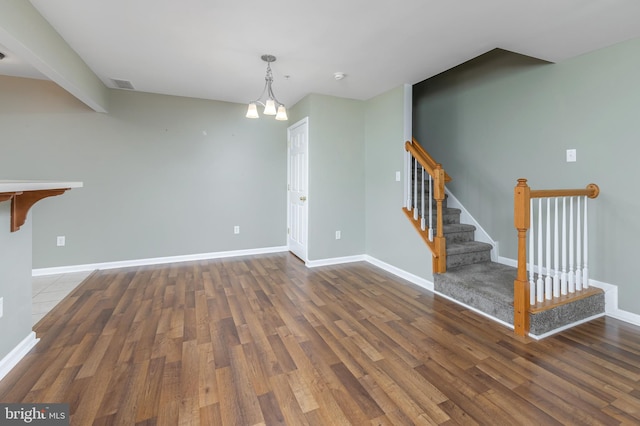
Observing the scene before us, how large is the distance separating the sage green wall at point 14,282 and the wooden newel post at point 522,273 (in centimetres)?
350

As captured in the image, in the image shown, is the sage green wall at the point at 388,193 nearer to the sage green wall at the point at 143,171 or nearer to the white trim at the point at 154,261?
the sage green wall at the point at 143,171

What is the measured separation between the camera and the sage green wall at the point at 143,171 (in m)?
3.65

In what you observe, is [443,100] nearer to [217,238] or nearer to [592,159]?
[592,159]

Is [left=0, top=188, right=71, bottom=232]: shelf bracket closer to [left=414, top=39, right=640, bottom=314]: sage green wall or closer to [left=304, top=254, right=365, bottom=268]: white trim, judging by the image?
[left=304, top=254, right=365, bottom=268]: white trim

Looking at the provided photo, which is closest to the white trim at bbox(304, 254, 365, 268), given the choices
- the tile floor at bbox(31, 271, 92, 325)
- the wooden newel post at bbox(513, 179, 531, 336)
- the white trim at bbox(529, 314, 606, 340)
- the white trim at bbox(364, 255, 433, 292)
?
the white trim at bbox(364, 255, 433, 292)

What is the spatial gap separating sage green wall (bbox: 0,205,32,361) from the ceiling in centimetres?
130

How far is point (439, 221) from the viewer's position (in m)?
3.13

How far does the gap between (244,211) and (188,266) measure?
1.17 meters

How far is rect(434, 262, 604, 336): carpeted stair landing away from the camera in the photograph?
2.32 meters

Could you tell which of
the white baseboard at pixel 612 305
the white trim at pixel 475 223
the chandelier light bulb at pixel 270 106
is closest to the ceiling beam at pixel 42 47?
the chandelier light bulb at pixel 270 106

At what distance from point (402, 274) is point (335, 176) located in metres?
1.65

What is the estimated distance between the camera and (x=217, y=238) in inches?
180

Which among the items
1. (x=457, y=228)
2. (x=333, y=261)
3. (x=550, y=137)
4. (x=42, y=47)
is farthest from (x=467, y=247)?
(x=42, y=47)

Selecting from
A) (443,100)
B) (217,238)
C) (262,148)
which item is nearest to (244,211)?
(217,238)
